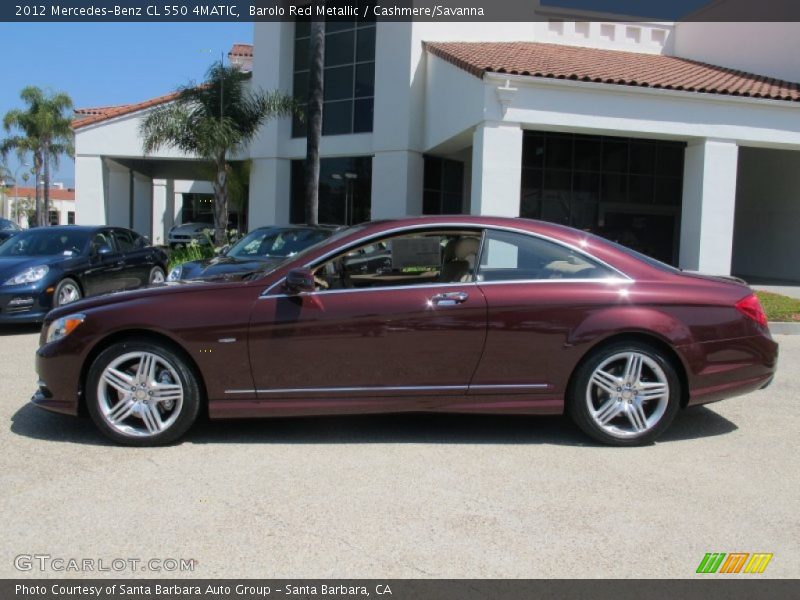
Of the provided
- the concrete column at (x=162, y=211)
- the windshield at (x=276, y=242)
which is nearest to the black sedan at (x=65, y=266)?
the windshield at (x=276, y=242)

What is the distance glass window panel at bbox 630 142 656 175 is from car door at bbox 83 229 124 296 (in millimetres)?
15223

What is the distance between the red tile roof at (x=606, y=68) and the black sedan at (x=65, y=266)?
23.8 ft

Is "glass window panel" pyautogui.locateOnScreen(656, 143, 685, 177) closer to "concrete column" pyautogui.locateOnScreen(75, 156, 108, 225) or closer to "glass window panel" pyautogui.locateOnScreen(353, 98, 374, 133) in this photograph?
"glass window panel" pyautogui.locateOnScreen(353, 98, 374, 133)

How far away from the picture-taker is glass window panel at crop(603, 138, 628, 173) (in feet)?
65.6

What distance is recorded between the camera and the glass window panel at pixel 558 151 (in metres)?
19.5

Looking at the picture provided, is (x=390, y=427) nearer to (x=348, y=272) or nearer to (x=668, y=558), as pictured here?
(x=348, y=272)

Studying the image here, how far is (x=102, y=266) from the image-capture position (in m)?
10.2

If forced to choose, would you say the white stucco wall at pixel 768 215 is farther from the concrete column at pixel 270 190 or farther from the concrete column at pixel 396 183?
the concrete column at pixel 270 190

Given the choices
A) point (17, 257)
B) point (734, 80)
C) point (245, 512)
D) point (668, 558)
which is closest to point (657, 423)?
point (668, 558)

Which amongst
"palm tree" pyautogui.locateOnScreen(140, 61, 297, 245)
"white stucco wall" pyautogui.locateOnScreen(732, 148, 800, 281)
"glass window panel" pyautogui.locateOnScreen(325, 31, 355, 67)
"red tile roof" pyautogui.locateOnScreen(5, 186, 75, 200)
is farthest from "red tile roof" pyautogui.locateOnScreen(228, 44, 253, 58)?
"red tile roof" pyautogui.locateOnScreen(5, 186, 75, 200)

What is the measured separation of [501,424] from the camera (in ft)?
16.9

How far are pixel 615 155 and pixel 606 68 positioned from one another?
510 cm

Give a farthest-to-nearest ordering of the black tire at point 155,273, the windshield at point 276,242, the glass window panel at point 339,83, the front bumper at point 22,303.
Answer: the glass window panel at point 339,83 → the black tire at point 155,273 → the windshield at point 276,242 → the front bumper at point 22,303

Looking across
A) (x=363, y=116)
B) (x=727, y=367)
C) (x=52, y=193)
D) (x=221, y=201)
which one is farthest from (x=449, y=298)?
(x=52, y=193)
